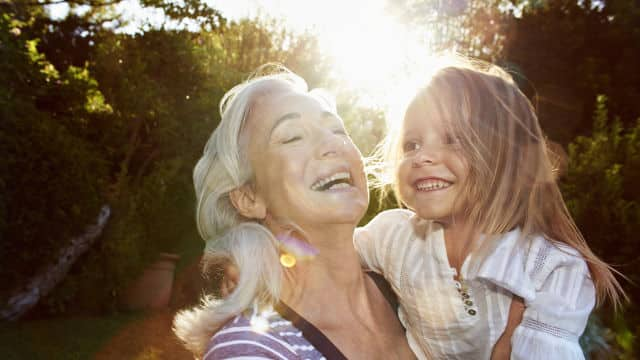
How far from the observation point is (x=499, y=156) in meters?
2.45

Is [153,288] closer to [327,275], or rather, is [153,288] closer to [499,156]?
[327,275]

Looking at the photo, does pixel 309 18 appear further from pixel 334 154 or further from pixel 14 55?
pixel 334 154

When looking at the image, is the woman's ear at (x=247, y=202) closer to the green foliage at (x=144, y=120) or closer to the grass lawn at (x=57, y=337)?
the grass lawn at (x=57, y=337)

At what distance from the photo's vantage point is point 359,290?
89.4 inches

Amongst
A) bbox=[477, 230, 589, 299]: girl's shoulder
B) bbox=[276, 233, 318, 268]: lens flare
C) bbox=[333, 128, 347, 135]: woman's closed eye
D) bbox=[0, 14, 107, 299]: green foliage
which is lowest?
bbox=[0, 14, 107, 299]: green foliage

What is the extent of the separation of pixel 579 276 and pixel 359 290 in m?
0.78

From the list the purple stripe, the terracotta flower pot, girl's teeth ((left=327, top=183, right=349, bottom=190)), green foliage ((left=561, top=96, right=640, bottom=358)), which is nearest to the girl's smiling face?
girl's teeth ((left=327, top=183, right=349, bottom=190))

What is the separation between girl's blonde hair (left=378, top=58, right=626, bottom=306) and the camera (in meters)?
2.30

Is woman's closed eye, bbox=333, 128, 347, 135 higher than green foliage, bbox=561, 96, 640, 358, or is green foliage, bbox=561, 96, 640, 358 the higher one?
woman's closed eye, bbox=333, 128, 347, 135

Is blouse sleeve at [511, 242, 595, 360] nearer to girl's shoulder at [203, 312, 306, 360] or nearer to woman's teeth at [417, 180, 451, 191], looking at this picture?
woman's teeth at [417, 180, 451, 191]

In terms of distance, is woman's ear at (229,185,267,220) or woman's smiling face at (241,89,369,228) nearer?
woman's smiling face at (241,89,369,228)

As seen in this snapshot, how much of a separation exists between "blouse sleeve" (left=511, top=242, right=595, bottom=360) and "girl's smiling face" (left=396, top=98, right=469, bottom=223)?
1.37ft

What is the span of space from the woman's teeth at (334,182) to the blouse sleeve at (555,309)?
712 mm

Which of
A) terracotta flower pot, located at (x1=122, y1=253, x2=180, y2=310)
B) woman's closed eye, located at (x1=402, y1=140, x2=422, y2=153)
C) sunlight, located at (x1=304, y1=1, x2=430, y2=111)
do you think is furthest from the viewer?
sunlight, located at (x1=304, y1=1, x2=430, y2=111)
